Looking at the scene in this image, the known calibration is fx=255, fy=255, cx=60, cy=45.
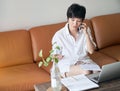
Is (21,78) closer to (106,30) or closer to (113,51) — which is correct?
(113,51)

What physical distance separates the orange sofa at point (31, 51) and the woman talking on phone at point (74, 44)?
0.25 meters

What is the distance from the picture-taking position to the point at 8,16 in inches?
121

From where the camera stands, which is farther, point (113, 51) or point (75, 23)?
point (113, 51)

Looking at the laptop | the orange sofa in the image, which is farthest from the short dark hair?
the laptop

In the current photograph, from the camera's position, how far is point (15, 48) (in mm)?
2895

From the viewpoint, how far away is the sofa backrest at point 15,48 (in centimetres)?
285

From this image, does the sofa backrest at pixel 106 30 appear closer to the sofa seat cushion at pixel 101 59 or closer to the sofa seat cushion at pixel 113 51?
the sofa seat cushion at pixel 113 51

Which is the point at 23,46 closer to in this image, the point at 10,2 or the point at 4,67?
the point at 4,67

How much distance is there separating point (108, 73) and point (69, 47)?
2.45 ft

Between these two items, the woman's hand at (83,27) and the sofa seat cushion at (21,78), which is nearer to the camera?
the sofa seat cushion at (21,78)

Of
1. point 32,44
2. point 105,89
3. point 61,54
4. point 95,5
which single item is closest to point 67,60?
point 61,54

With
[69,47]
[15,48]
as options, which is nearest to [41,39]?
[15,48]

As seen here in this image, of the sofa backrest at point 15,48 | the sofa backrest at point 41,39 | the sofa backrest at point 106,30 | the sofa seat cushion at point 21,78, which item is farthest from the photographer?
the sofa backrest at point 106,30

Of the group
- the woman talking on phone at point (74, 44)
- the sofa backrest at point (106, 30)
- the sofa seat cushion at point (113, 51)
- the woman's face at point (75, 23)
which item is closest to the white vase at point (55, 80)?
the woman talking on phone at point (74, 44)
